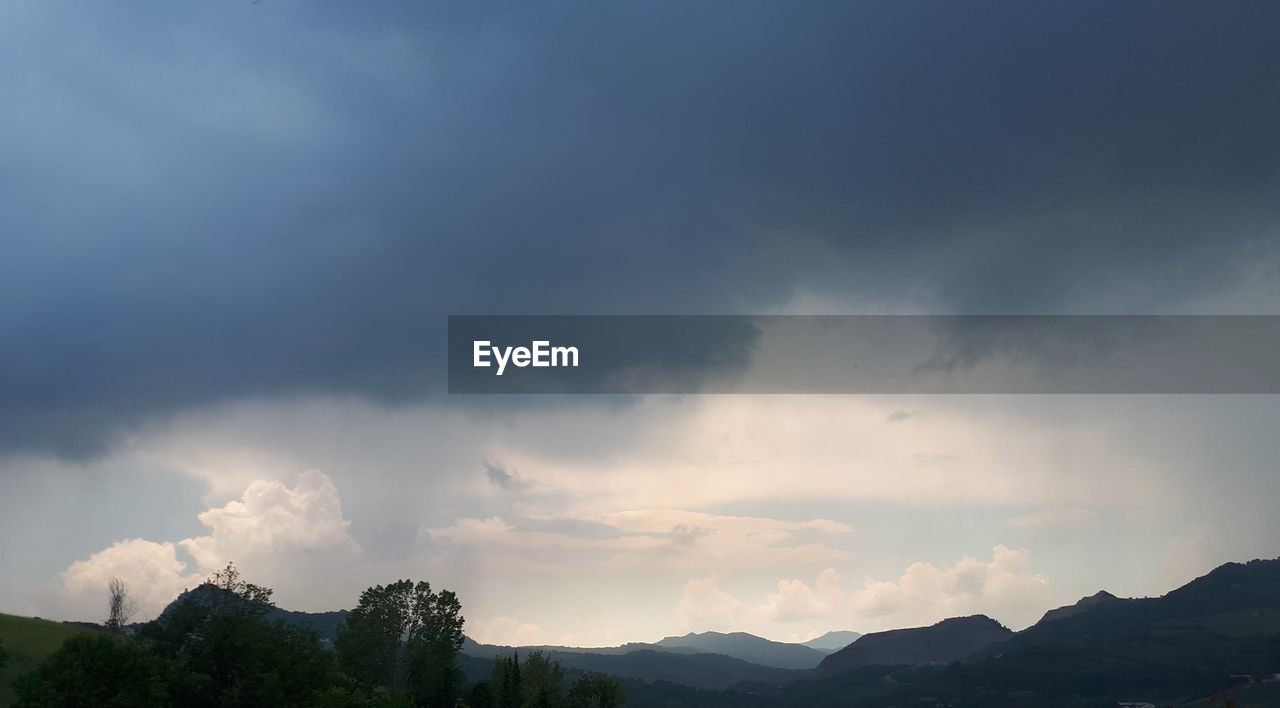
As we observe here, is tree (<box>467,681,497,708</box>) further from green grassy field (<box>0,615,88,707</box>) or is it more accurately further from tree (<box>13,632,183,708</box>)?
tree (<box>13,632,183,708</box>)

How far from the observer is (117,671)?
249 ft

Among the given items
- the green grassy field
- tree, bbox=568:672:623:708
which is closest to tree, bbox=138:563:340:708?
the green grassy field

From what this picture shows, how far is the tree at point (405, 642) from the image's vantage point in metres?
170

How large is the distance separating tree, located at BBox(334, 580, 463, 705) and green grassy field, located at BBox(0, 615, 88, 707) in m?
45.0

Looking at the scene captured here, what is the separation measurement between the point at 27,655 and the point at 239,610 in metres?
62.9

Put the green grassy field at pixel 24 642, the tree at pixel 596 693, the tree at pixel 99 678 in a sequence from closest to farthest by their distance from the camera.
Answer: the tree at pixel 99 678 < the green grassy field at pixel 24 642 < the tree at pixel 596 693

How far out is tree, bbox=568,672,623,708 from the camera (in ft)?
608

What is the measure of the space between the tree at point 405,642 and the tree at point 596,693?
2422cm

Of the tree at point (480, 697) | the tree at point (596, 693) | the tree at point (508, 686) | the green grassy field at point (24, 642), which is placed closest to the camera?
the green grassy field at point (24, 642)

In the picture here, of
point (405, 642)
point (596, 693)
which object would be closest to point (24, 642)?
point (405, 642)

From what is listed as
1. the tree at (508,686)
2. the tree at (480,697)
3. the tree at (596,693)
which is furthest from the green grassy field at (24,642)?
the tree at (596,693)

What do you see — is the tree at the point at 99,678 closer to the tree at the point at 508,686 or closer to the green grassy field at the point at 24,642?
the green grassy field at the point at 24,642

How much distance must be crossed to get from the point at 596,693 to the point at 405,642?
1547 inches

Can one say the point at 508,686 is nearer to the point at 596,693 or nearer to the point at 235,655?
the point at 596,693
